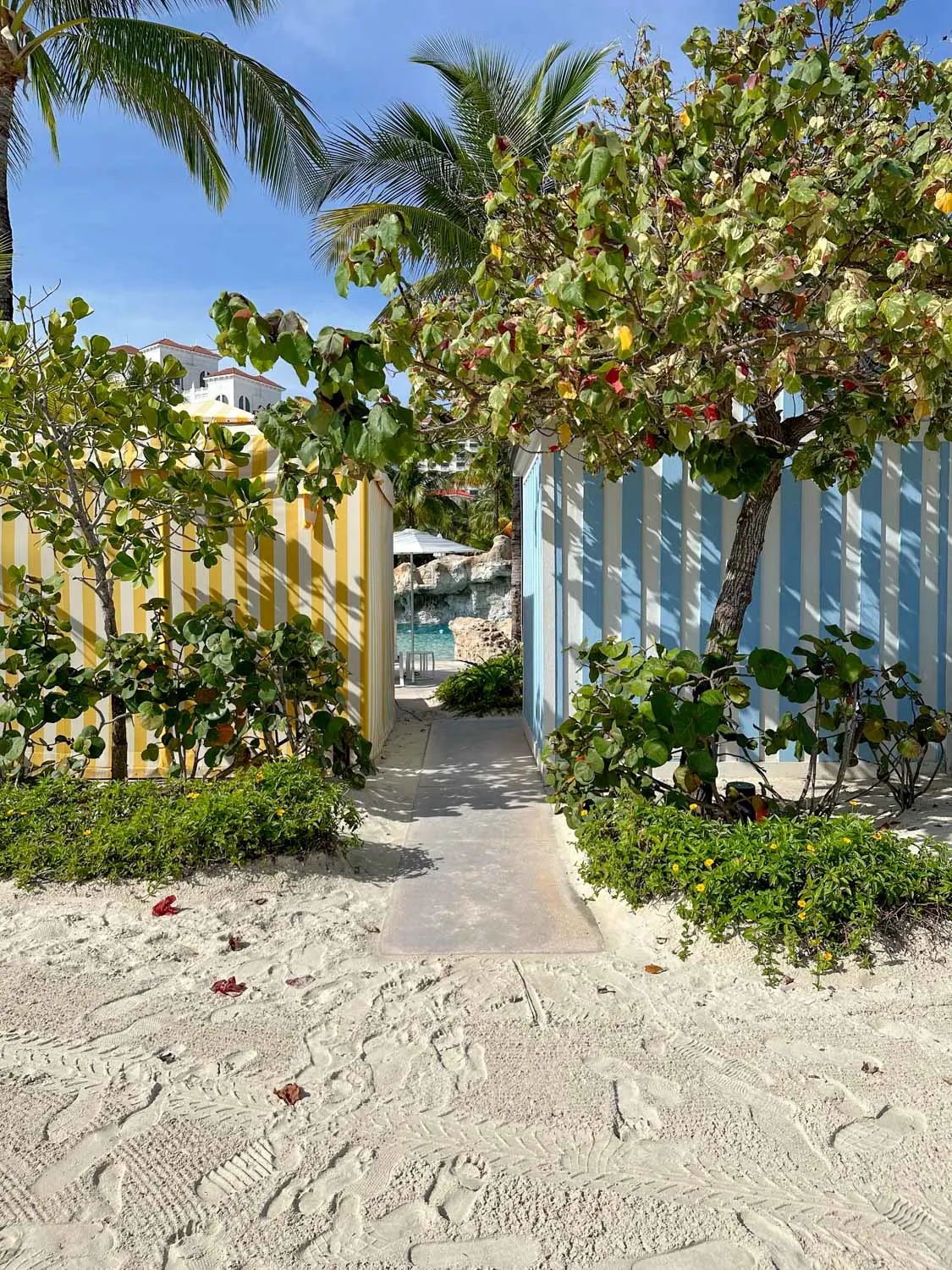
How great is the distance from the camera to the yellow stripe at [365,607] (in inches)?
230

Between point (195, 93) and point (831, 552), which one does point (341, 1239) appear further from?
point (195, 93)

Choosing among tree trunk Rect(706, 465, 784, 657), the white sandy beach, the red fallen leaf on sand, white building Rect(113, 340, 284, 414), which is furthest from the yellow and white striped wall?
white building Rect(113, 340, 284, 414)

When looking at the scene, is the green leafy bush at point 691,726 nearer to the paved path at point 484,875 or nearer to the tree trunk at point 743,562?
the tree trunk at point 743,562

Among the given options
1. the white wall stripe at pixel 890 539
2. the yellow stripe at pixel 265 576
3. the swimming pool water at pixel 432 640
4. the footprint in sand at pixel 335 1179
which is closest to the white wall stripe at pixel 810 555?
the white wall stripe at pixel 890 539

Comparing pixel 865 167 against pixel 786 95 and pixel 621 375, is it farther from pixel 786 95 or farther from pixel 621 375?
pixel 621 375

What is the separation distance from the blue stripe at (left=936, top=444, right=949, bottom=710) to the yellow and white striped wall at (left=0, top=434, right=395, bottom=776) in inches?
143

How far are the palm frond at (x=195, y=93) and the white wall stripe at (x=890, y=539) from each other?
732 cm

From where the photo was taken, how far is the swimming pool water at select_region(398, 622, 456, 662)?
63.4ft

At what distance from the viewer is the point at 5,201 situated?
25.8 ft

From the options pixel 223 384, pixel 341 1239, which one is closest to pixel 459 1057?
pixel 341 1239

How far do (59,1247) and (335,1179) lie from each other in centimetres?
57

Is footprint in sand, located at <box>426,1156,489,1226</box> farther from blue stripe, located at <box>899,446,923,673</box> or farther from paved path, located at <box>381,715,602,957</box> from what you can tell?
blue stripe, located at <box>899,446,923,673</box>

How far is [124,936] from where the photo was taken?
133 inches

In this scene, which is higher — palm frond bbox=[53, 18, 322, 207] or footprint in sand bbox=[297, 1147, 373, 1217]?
palm frond bbox=[53, 18, 322, 207]
